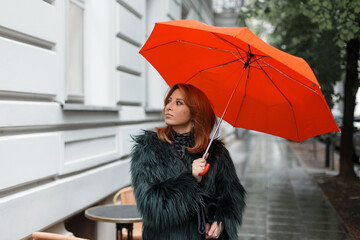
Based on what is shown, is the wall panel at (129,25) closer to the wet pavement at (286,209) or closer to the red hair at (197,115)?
the wet pavement at (286,209)

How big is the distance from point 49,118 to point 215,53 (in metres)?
1.79

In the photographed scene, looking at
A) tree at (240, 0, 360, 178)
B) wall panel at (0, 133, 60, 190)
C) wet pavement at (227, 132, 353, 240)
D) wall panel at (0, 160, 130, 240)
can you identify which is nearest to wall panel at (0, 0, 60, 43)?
wall panel at (0, 133, 60, 190)

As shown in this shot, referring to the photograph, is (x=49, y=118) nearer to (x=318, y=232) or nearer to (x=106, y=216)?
(x=106, y=216)

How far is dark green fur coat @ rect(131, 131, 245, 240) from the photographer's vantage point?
261 centimetres

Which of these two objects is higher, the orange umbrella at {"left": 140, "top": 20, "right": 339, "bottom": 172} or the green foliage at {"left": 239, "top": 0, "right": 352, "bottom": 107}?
the green foliage at {"left": 239, "top": 0, "right": 352, "bottom": 107}

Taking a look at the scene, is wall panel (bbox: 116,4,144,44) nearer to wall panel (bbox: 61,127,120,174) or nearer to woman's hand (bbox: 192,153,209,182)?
wall panel (bbox: 61,127,120,174)

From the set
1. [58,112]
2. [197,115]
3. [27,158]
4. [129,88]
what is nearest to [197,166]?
[197,115]

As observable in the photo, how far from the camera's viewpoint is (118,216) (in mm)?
3703

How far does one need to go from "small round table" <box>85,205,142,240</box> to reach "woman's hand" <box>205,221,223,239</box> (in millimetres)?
899

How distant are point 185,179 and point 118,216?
127 cm

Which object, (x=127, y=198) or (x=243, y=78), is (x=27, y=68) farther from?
(x=243, y=78)

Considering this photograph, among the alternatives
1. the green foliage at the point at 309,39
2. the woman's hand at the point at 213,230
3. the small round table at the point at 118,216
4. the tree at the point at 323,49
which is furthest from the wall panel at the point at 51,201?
the tree at the point at 323,49

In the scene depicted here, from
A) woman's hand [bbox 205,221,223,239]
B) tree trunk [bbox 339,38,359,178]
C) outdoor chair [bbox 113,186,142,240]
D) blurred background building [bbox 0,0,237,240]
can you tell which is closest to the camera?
woman's hand [bbox 205,221,223,239]

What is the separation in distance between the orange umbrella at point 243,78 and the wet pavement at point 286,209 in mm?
2867
